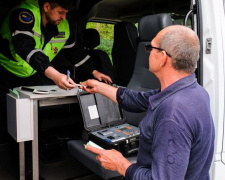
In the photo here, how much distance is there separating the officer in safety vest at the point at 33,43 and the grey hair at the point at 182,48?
95cm

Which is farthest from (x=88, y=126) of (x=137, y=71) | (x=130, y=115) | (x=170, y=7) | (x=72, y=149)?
(x=170, y=7)

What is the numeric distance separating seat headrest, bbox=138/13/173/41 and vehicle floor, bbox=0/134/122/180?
129cm

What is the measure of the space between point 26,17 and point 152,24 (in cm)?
99

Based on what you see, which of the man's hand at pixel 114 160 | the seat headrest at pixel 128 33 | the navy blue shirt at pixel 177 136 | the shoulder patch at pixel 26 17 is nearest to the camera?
the navy blue shirt at pixel 177 136

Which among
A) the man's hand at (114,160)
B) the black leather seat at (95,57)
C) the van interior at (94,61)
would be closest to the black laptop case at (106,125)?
the van interior at (94,61)

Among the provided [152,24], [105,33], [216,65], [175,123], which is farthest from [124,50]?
[175,123]

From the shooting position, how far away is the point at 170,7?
3664 millimetres

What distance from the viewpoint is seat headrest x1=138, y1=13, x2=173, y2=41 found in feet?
6.15

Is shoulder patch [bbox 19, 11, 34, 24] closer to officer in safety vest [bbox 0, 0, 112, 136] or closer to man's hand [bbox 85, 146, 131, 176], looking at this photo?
officer in safety vest [bbox 0, 0, 112, 136]

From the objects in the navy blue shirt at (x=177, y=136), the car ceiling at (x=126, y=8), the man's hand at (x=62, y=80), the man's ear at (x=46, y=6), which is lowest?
the navy blue shirt at (x=177, y=136)

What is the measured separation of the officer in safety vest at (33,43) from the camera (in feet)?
6.74

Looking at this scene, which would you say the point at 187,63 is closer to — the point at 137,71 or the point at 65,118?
the point at 137,71

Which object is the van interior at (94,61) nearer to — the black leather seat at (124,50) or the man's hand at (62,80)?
the black leather seat at (124,50)

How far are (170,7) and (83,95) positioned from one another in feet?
7.16
